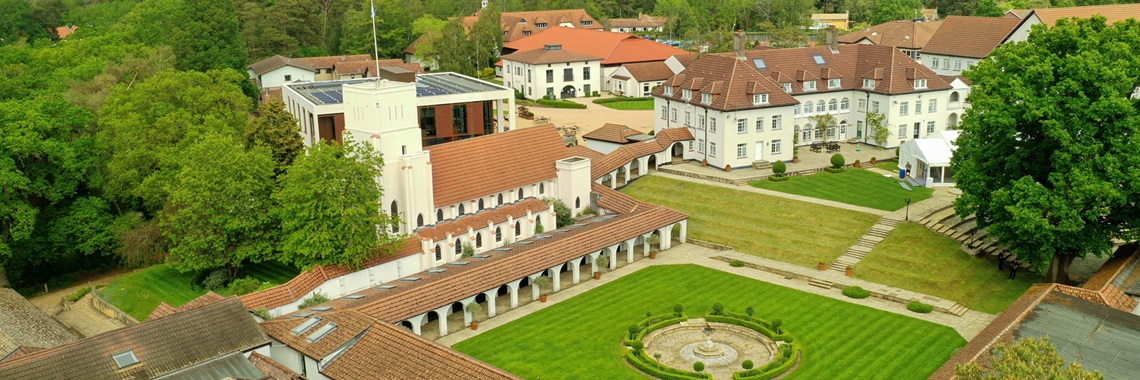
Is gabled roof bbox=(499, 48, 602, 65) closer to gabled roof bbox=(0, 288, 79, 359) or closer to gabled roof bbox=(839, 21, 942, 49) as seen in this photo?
gabled roof bbox=(839, 21, 942, 49)

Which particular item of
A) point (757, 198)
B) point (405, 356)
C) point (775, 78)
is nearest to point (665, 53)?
point (775, 78)

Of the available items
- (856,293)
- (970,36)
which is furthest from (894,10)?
(856,293)

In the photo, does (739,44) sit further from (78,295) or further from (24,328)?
(24,328)

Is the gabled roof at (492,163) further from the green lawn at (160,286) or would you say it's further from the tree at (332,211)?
the green lawn at (160,286)

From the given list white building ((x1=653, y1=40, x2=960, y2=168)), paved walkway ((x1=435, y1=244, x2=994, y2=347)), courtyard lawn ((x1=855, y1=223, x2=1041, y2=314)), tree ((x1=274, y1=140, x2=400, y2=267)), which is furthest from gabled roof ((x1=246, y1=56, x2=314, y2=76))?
courtyard lawn ((x1=855, y1=223, x2=1041, y2=314))

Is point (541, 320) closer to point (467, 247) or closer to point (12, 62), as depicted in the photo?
point (467, 247)
